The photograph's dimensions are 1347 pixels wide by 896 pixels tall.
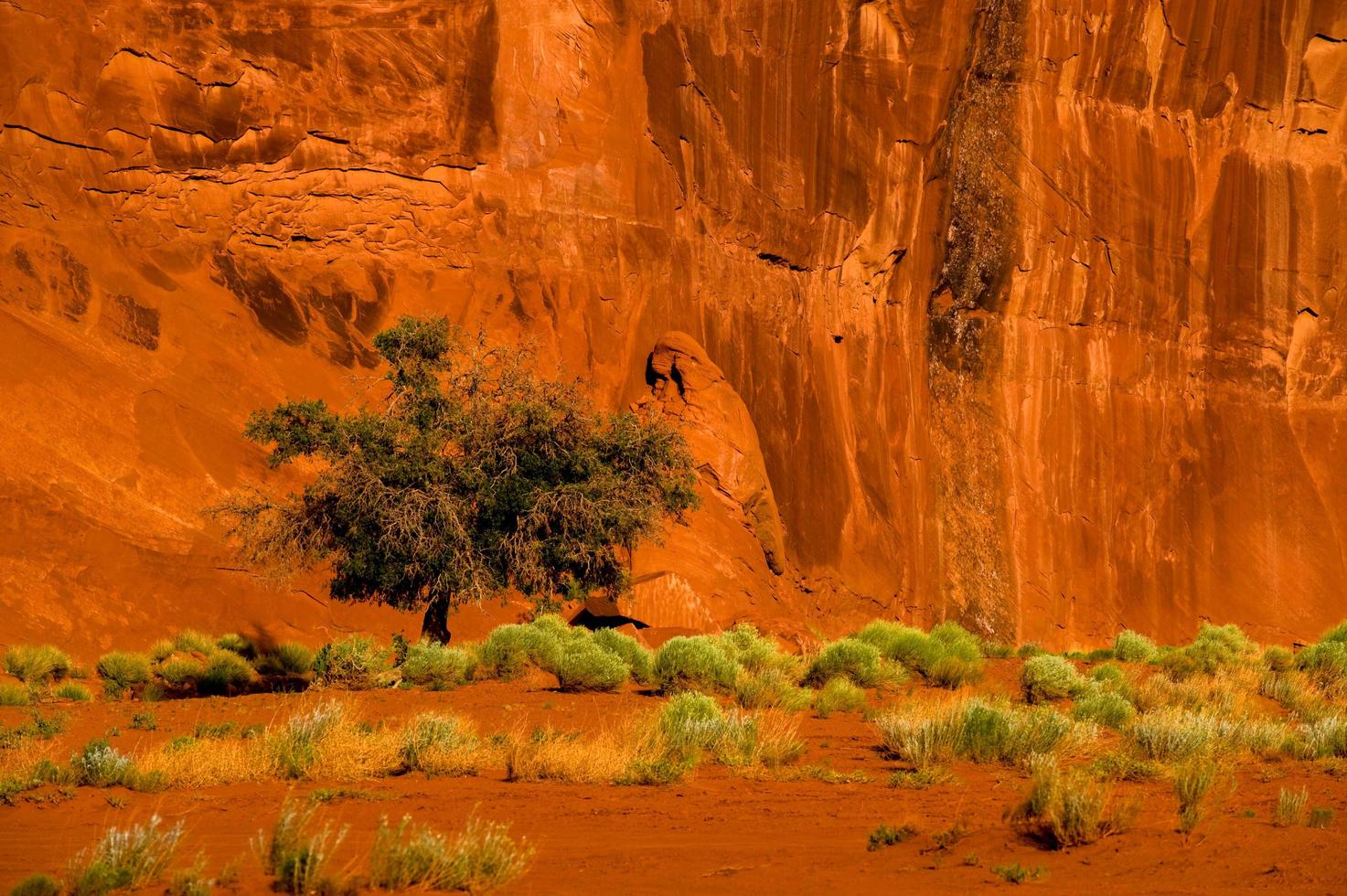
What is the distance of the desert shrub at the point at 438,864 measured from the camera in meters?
8.05

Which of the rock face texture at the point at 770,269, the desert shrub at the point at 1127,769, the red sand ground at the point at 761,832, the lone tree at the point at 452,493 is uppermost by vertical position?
the rock face texture at the point at 770,269

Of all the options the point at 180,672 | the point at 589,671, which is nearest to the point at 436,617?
the point at 180,672

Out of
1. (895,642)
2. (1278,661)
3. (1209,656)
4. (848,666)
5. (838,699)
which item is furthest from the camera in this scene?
(1209,656)

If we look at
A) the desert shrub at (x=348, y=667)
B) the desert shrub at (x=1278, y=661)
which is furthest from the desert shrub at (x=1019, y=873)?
the desert shrub at (x=1278, y=661)

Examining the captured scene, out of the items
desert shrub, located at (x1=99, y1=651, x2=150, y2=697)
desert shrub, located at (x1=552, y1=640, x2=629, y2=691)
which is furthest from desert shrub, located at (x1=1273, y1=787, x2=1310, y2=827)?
desert shrub, located at (x1=99, y1=651, x2=150, y2=697)

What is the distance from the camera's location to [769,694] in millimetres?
16781

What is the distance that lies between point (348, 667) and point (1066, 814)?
11.6 m

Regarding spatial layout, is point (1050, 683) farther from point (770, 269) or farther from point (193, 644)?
point (770, 269)

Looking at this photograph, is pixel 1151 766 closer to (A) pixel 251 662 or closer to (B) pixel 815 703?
(B) pixel 815 703

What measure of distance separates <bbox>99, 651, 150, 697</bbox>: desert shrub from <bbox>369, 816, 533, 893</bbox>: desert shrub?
45.3 ft

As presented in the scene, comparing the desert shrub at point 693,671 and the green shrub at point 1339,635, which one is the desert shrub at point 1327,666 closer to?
the green shrub at point 1339,635

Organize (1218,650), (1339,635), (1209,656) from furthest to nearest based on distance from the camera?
(1339,635) → (1218,650) → (1209,656)

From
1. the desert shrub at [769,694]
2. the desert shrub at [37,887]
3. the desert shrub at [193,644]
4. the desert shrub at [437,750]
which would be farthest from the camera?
the desert shrub at [193,644]

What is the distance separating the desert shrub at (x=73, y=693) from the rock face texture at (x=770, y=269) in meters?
5.80
